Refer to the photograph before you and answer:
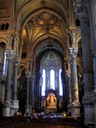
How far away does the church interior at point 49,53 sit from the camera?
8969mm

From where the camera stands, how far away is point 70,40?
19734 mm

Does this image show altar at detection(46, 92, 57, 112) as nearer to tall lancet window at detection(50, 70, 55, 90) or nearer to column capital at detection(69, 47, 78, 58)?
tall lancet window at detection(50, 70, 55, 90)

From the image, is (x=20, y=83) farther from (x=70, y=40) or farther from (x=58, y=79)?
(x=70, y=40)

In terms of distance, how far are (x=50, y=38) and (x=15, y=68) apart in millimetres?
13983

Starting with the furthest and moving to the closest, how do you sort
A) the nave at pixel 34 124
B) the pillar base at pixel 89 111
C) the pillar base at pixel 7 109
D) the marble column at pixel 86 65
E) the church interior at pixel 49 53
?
the pillar base at pixel 7 109, the nave at pixel 34 124, the church interior at pixel 49 53, the marble column at pixel 86 65, the pillar base at pixel 89 111

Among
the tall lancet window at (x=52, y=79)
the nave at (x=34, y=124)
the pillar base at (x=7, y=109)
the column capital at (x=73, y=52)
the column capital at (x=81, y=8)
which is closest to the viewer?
the column capital at (x=81, y=8)

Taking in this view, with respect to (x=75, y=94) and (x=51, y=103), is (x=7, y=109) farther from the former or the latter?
(x=51, y=103)

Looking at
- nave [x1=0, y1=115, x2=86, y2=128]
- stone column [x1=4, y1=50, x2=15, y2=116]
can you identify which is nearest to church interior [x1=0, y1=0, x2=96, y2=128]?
stone column [x1=4, y1=50, x2=15, y2=116]

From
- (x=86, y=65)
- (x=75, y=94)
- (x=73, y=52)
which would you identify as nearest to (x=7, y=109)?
(x=75, y=94)

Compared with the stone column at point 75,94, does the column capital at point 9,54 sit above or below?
above

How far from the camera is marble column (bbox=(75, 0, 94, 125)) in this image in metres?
8.12

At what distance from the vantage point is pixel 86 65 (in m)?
9.06

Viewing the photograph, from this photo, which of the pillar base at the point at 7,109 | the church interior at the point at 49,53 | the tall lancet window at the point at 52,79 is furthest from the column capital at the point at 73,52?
the tall lancet window at the point at 52,79

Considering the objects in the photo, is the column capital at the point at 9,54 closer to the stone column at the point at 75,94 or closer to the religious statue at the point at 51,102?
the stone column at the point at 75,94
